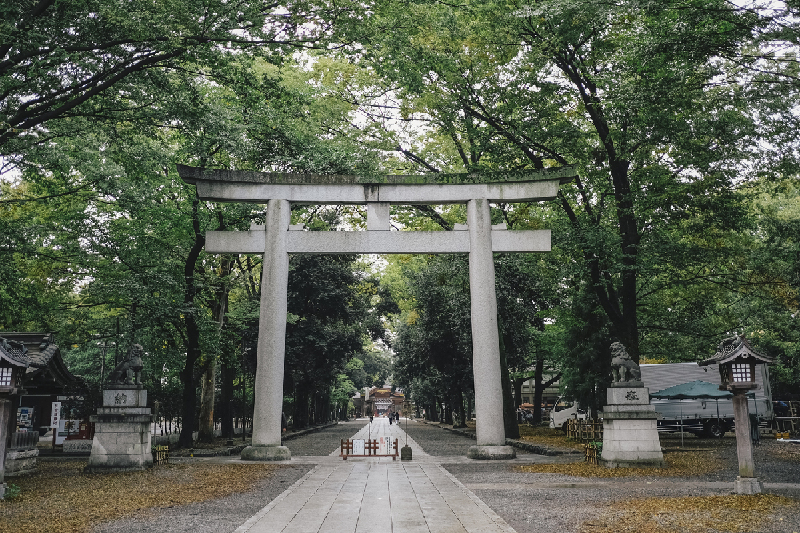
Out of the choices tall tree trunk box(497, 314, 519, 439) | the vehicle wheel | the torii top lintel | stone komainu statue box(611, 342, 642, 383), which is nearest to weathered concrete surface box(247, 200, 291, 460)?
the torii top lintel

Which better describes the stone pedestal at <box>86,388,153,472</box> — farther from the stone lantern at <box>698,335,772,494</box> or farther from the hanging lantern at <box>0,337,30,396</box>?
the stone lantern at <box>698,335,772,494</box>

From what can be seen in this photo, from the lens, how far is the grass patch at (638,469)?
41.3 ft

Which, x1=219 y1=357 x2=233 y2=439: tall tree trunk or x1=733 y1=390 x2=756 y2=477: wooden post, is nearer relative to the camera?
x1=733 y1=390 x2=756 y2=477: wooden post

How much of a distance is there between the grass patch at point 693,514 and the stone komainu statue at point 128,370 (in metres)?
11.3

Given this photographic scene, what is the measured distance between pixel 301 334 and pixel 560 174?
1692cm

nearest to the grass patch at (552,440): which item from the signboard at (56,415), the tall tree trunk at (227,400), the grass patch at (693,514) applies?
the grass patch at (693,514)

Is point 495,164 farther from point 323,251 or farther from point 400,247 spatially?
point 323,251

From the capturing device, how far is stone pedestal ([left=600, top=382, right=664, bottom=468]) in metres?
13.6

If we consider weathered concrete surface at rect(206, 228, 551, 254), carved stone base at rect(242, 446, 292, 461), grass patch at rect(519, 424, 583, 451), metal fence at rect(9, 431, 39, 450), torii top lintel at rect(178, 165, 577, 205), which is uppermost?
torii top lintel at rect(178, 165, 577, 205)

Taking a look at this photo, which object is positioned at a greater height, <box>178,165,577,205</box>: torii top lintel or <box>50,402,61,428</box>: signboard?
<box>178,165,577,205</box>: torii top lintel

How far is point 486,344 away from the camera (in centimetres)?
1568

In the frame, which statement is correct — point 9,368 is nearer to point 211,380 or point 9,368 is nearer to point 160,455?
point 160,455

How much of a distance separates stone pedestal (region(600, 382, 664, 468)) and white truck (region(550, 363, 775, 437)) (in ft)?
38.4

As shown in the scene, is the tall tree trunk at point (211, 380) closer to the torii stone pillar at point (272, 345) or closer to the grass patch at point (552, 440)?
the torii stone pillar at point (272, 345)
